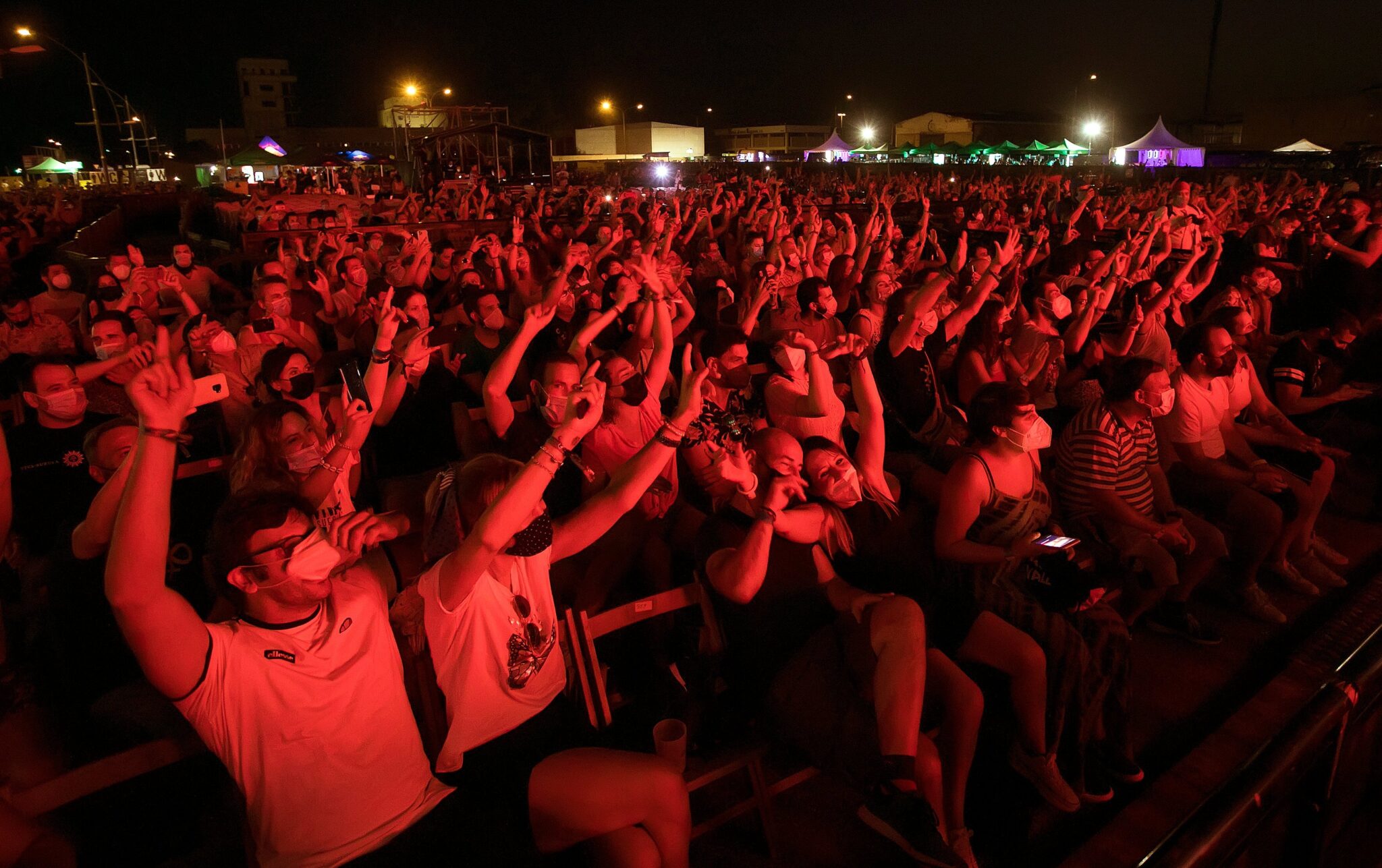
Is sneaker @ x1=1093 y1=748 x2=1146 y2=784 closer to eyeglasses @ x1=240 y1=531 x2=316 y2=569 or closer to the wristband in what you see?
eyeglasses @ x1=240 y1=531 x2=316 y2=569

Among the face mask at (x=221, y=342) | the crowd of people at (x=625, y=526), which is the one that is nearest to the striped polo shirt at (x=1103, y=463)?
the crowd of people at (x=625, y=526)

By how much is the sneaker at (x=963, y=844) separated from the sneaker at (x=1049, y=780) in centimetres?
43

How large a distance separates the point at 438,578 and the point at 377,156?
3373cm

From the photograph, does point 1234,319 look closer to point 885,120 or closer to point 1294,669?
point 1294,669

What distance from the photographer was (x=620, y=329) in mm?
5742

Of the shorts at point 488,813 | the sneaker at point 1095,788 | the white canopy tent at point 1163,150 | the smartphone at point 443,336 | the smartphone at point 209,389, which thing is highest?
the white canopy tent at point 1163,150

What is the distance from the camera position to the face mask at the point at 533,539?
2400 mm

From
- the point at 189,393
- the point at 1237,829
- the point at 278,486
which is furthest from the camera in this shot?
the point at 278,486

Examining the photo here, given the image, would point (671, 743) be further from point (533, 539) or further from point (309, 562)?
point (309, 562)

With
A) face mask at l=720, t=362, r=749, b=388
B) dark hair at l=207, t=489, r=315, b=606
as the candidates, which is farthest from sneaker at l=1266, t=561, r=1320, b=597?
dark hair at l=207, t=489, r=315, b=606

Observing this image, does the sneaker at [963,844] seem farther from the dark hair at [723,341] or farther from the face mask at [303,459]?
the face mask at [303,459]

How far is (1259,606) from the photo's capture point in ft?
13.8

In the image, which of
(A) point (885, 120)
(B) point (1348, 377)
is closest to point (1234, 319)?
(B) point (1348, 377)

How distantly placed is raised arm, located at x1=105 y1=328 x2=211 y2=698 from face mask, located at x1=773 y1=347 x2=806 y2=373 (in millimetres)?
2807
